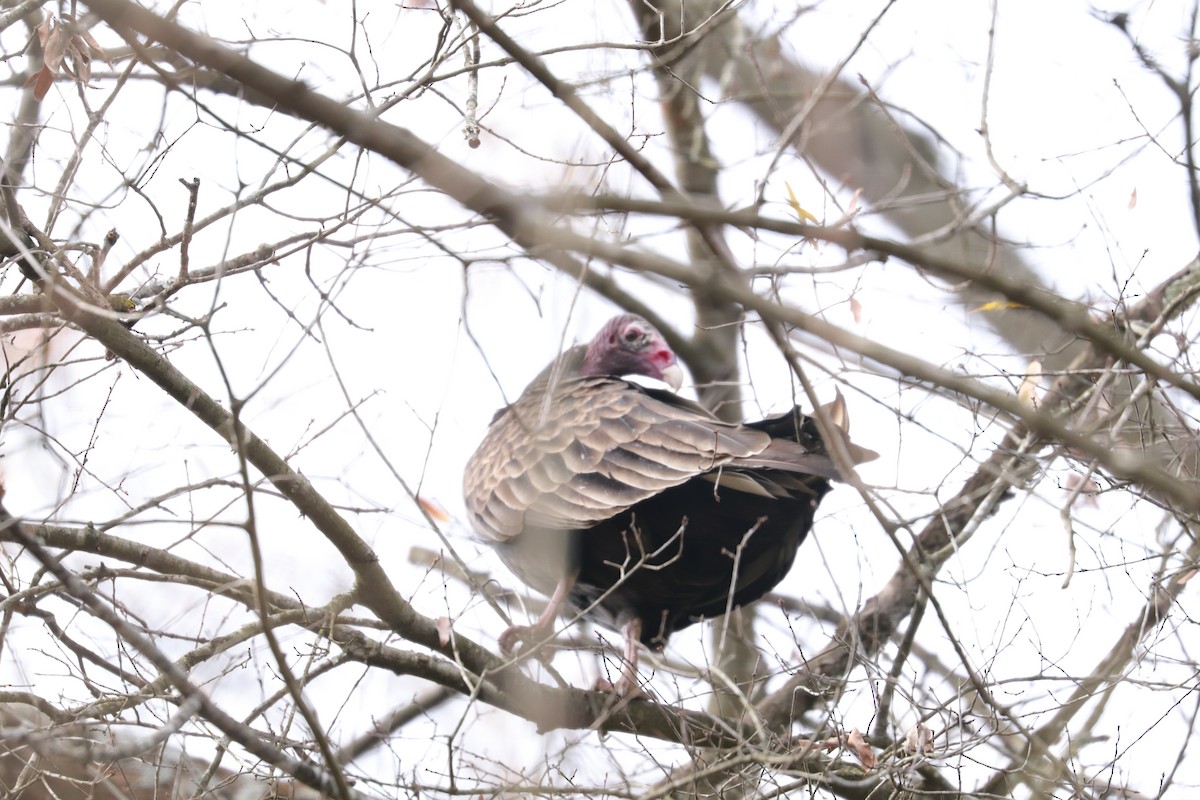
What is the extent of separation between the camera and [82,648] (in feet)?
11.2

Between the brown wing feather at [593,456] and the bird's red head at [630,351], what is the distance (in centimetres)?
117

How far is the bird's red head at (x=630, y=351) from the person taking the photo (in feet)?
20.4

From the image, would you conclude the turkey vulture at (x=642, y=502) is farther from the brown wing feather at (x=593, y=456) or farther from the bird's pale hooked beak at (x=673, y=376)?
the bird's pale hooked beak at (x=673, y=376)

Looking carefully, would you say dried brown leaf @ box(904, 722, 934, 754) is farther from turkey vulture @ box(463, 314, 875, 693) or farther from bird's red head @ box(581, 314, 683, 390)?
bird's red head @ box(581, 314, 683, 390)

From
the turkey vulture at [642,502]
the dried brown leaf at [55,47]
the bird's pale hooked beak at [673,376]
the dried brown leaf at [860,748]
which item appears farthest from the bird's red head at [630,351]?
the dried brown leaf at [55,47]

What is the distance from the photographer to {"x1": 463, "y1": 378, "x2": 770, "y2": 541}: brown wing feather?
4.07 m

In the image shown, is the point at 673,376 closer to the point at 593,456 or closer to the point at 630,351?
the point at 630,351

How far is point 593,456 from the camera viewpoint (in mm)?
4410

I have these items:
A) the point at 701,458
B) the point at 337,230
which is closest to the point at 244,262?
the point at 337,230

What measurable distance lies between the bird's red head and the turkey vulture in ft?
3.78

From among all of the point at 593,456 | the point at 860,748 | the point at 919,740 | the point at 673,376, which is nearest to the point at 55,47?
the point at 593,456

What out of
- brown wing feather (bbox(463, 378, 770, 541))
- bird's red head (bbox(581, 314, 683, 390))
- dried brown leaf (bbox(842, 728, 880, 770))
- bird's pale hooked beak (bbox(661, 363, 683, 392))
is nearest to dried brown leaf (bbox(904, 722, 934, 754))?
dried brown leaf (bbox(842, 728, 880, 770))

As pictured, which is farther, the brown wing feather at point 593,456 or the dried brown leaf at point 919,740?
the brown wing feather at point 593,456

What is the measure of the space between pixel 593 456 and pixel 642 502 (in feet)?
0.92
